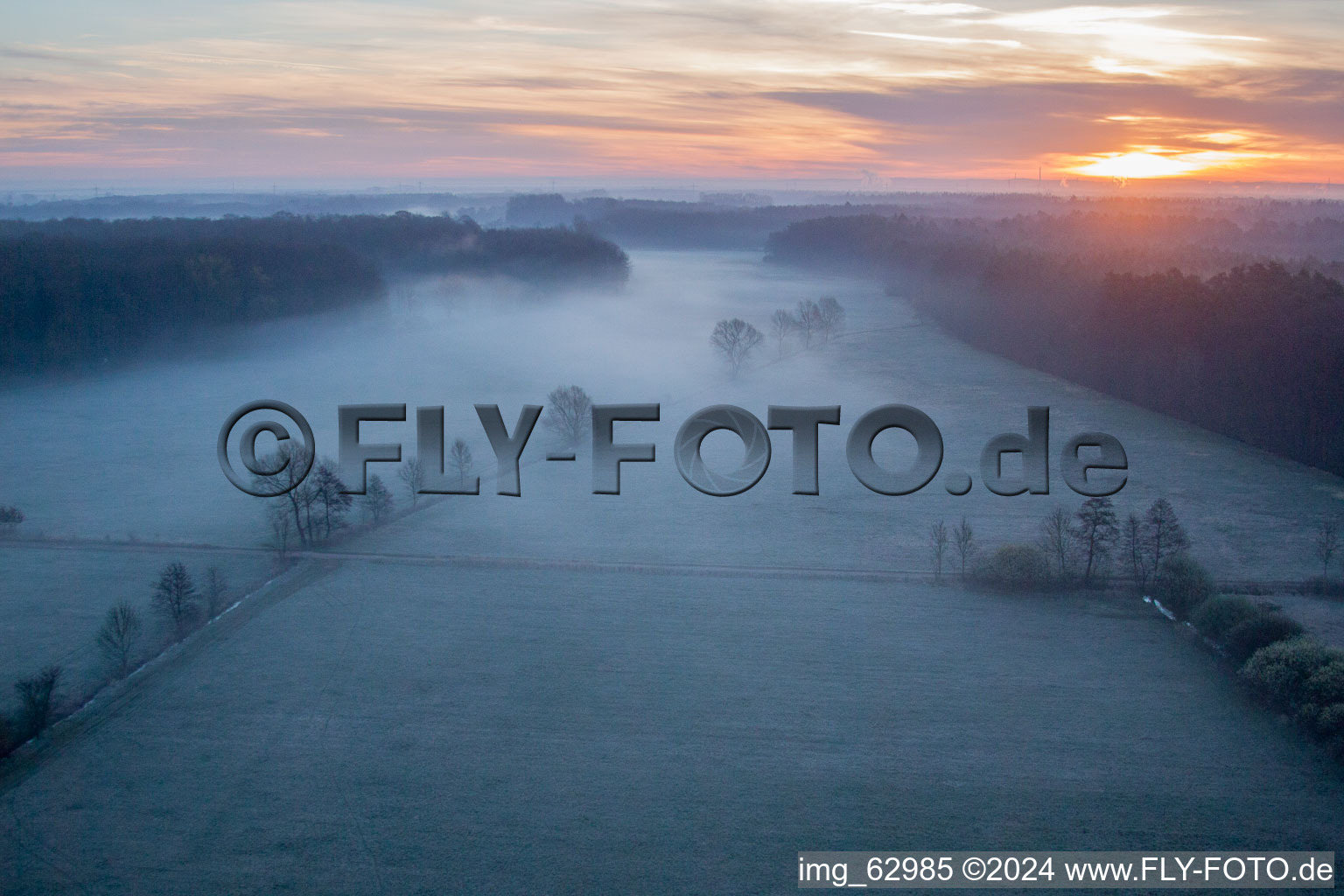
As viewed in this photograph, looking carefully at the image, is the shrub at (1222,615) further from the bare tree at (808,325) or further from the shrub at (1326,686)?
the bare tree at (808,325)

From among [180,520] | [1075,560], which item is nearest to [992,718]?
[1075,560]

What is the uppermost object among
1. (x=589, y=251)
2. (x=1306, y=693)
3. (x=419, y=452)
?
(x=589, y=251)

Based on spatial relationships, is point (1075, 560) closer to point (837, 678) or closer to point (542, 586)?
point (837, 678)

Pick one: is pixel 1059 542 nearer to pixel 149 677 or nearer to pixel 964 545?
pixel 964 545

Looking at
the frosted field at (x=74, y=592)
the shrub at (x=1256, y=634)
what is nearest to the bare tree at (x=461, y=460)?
the frosted field at (x=74, y=592)

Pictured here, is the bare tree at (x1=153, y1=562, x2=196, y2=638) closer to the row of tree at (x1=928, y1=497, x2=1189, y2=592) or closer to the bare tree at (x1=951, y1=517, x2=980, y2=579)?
the row of tree at (x1=928, y1=497, x2=1189, y2=592)

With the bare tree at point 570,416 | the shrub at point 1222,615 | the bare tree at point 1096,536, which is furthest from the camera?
the bare tree at point 570,416
